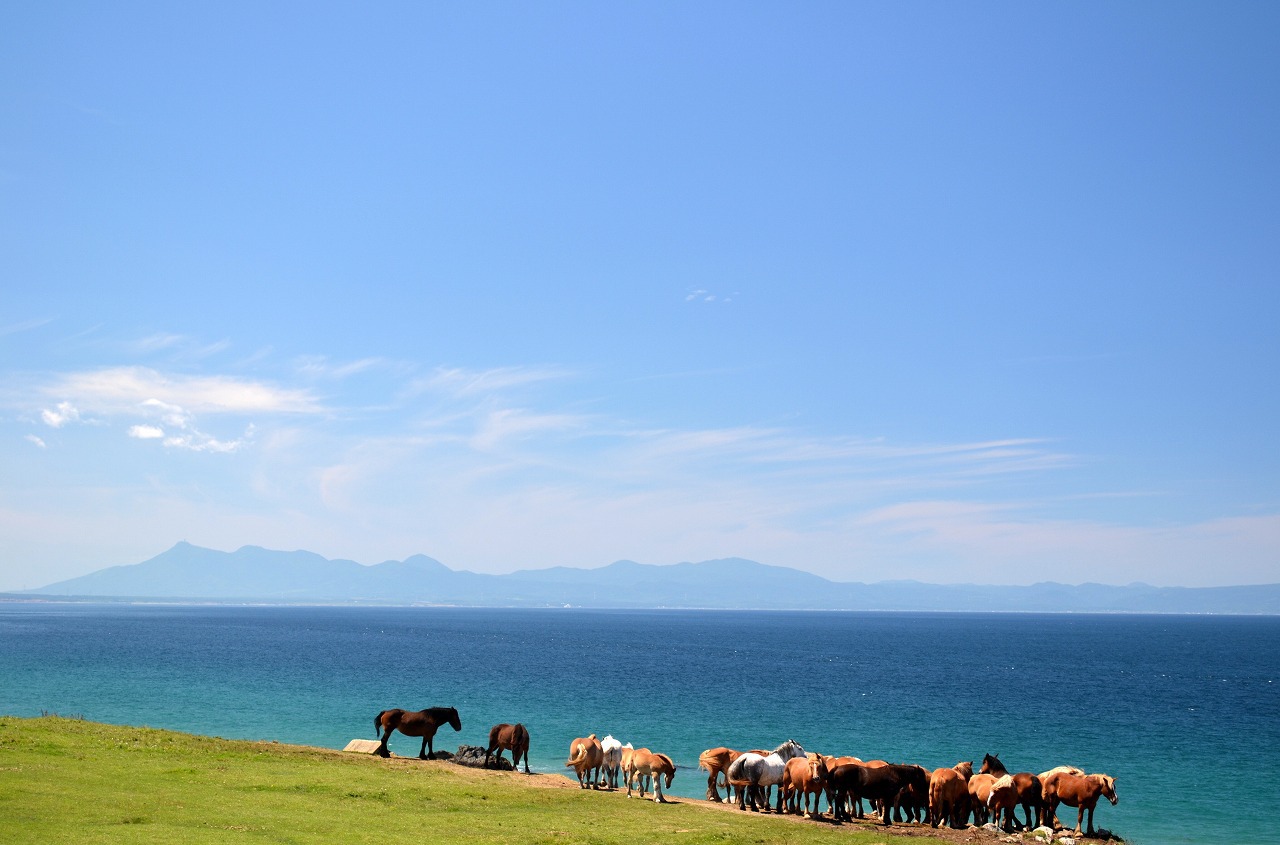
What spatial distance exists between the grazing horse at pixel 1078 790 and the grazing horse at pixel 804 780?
6867mm

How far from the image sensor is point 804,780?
29.0m

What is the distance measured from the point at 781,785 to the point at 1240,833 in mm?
17253

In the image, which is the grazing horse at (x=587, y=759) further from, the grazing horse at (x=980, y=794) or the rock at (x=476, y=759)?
the grazing horse at (x=980, y=794)

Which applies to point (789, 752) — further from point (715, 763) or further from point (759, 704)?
point (759, 704)

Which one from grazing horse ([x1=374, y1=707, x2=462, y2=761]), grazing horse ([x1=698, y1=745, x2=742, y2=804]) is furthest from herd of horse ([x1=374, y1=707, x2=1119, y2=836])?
grazing horse ([x1=374, y1=707, x2=462, y2=761])

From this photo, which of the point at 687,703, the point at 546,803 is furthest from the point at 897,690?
the point at 546,803

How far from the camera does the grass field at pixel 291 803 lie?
65.7ft

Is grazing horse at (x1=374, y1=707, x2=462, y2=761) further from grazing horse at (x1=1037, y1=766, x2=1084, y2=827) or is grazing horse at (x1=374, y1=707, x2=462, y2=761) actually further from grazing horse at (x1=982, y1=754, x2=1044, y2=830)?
grazing horse at (x1=1037, y1=766, x2=1084, y2=827)

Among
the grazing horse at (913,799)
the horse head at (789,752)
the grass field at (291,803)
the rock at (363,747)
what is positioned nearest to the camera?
the grass field at (291,803)

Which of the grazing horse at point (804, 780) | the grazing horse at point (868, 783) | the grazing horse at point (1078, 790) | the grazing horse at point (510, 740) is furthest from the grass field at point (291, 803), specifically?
the grazing horse at point (1078, 790)

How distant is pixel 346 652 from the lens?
424ft

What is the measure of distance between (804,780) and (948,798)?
433cm

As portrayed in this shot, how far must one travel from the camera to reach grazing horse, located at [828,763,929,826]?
2836 centimetres

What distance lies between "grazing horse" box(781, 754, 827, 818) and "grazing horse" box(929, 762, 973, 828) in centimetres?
327
